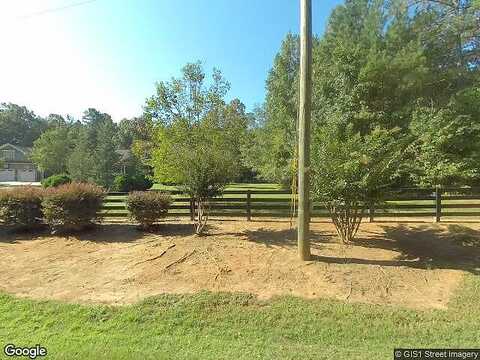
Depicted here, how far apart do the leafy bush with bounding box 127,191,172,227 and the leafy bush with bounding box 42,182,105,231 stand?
1.17m

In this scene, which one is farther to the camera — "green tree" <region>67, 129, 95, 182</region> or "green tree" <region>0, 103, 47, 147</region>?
"green tree" <region>0, 103, 47, 147</region>

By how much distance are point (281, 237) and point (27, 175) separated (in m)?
63.0

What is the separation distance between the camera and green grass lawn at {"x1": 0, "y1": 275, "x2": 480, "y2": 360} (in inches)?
147

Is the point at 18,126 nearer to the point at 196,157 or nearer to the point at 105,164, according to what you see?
the point at 105,164

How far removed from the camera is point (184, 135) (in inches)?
363

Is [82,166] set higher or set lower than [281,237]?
higher

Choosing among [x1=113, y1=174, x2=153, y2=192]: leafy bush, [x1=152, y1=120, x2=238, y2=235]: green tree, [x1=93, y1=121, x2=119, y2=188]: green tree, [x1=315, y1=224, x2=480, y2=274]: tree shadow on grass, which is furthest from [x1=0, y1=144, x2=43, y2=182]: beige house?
[x1=315, y1=224, x2=480, y2=274]: tree shadow on grass

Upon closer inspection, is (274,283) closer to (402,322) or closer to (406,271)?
(402,322)

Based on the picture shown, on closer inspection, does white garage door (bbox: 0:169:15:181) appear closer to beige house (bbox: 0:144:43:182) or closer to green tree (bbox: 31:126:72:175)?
beige house (bbox: 0:144:43:182)

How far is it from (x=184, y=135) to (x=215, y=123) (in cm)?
95

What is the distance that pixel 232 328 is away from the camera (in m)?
4.39

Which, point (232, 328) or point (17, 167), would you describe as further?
point (17, 167)

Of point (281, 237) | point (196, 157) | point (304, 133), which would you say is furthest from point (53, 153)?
point (304, 133)

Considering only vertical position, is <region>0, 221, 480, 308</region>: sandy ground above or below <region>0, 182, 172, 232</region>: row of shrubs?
below
